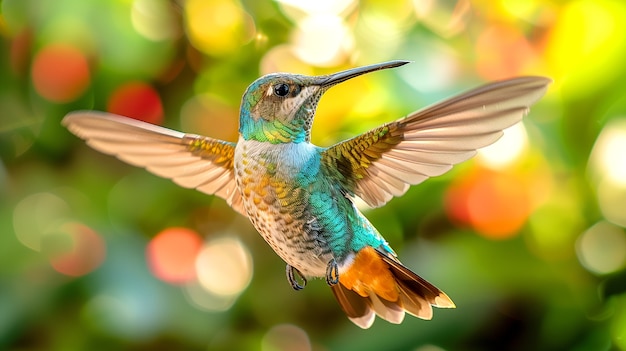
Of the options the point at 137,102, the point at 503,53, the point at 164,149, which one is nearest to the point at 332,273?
the point at 164,149

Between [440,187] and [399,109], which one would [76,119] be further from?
[440,187]

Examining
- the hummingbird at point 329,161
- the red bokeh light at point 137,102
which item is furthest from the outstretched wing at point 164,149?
the red bokeh light at point 137,102

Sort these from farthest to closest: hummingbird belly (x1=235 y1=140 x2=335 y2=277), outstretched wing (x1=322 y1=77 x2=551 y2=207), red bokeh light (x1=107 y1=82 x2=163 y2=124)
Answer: red bokeh light (x1=107 y1=82 x2=163 y2=124) < hummingbird belly (x1=235 y1=140 x2=335 y2=277) < outstretched wing (x1=322 y1=77 x2=551 y2=207)

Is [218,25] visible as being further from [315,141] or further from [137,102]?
[315,141]

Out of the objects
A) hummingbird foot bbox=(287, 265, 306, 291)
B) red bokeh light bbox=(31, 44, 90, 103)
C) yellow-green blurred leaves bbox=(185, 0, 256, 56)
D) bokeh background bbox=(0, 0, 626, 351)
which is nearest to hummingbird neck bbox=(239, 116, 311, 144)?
hummingbird foot bbox=(287, 265, 306, 291)

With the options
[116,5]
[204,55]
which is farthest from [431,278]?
[116,5]

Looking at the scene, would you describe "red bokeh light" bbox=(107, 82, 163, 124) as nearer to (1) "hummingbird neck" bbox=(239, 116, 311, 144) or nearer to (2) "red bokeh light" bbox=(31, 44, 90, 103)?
(2) "red bokeh light" bbox=(31, 44, 90, 103)
